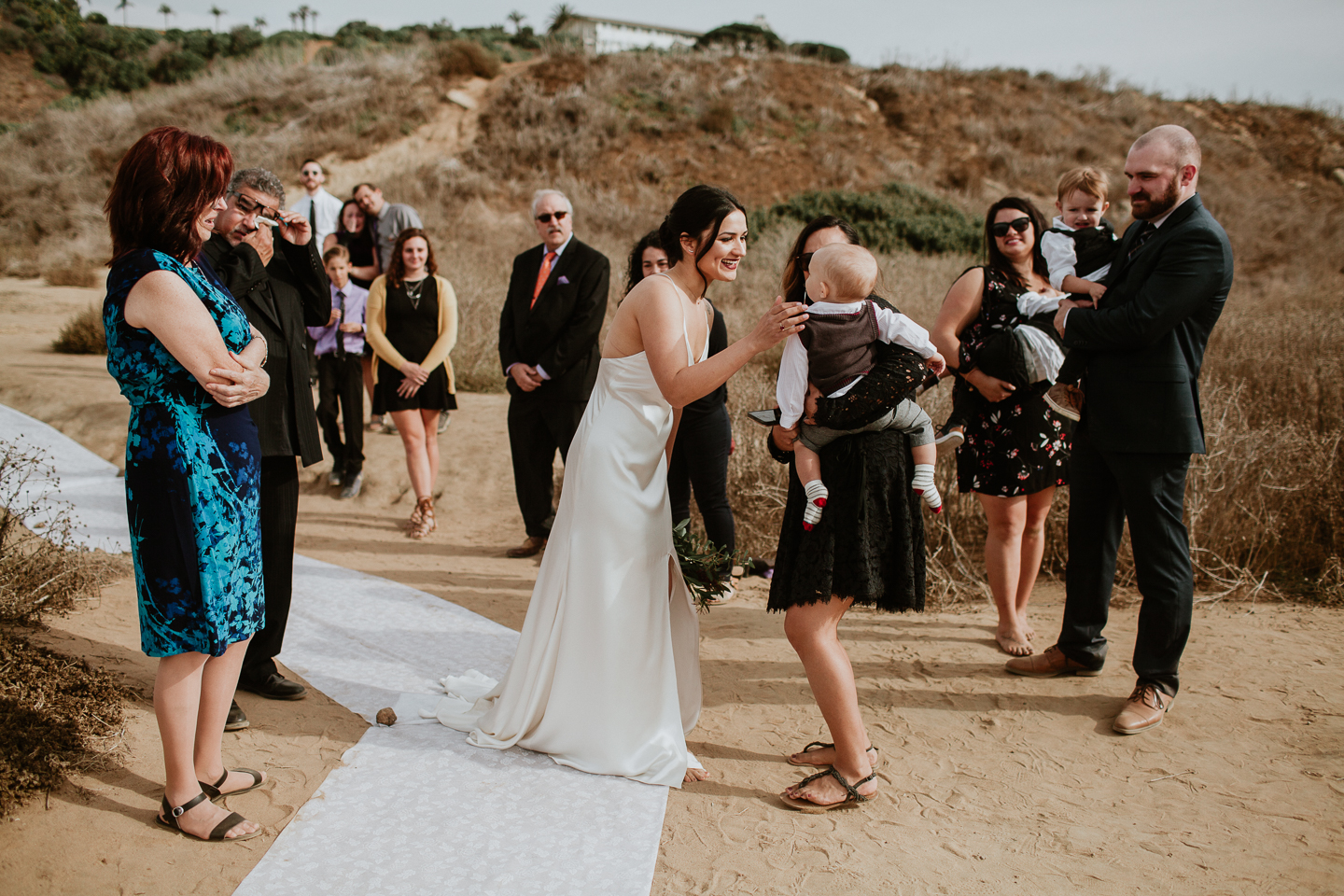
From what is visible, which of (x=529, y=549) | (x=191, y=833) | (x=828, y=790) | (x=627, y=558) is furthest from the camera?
(x=529, y=549)

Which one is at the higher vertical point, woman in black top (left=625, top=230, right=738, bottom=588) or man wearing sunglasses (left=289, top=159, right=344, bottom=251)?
A: man wearing sunglasses (left=289, top=159, right=344, bottom=251)

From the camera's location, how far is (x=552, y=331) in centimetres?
573

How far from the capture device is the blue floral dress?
2.48 m

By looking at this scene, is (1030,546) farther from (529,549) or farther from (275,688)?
(275,688)

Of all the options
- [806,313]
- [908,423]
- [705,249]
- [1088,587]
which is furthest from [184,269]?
[1088,587]

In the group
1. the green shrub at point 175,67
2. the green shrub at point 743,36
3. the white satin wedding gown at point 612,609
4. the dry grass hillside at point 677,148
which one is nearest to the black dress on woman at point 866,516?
the white satin wedding gown at point 612,609

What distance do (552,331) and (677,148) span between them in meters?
19.2

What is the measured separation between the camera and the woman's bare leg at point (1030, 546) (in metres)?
4.23

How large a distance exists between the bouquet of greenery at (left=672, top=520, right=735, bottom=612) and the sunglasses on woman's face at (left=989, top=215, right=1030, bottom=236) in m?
2.06

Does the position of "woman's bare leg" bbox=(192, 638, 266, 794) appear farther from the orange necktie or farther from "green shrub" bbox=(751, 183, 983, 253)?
"green shrub" bbox=(751, 183, 983, 253)

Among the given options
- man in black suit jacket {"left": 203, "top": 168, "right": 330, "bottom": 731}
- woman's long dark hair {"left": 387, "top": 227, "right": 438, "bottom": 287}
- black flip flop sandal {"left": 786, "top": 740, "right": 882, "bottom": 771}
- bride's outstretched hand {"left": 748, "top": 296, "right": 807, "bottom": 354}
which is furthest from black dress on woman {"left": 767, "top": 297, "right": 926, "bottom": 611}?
woman's long dark hair {"left": 387, "top": 227, "right": 438, "bottom": 287}

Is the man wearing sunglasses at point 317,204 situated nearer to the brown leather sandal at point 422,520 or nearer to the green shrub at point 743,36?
the brown leather sandal at point 422,520

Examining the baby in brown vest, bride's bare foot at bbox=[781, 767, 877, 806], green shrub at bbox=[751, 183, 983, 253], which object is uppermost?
green shrub at bbox=[751, 183, 983, 253]

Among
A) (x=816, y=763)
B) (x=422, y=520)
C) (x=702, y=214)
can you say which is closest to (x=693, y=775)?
(x=816, y=763)
